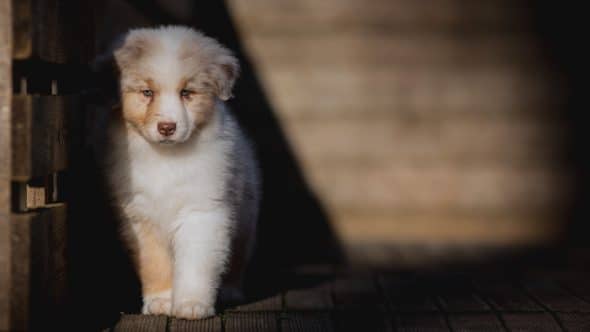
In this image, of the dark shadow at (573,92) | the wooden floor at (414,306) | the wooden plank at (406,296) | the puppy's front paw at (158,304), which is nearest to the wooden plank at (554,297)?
the wooden floor at (414,306)

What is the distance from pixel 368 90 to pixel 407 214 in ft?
2.93

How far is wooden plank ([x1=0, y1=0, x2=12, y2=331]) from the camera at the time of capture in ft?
7.46

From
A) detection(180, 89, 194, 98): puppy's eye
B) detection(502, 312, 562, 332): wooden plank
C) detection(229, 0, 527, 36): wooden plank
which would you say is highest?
detection(229, 0, 527, 36): wooden plank

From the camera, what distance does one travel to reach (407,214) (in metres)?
5.66

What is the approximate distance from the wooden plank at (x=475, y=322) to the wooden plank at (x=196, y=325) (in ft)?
2.70

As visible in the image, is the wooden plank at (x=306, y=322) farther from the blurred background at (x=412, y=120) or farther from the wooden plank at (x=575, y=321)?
the blurred background at (x=412, y=120)

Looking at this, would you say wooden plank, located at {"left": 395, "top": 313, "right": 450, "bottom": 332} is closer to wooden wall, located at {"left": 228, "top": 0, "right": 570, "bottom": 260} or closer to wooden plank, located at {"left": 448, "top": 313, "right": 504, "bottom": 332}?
wooden plank, located at {"left": 448, "top": 313, "right": 504, "bottom": 332}

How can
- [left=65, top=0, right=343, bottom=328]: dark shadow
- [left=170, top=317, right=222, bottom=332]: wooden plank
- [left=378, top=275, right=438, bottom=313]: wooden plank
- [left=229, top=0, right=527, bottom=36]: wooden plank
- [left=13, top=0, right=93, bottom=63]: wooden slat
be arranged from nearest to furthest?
[left=13, top=0, right=93, bottom=63]: wooden slat → [left=170, top=317, right=222, bottom=332]: wooden plank → [left=65, top=0, right=343, bottom=328]: dark shadow → [left=378, top=275, right=438, bottom=313]: wooden plank → [left=229, top=0, right=527, bottom=36]: wooden plank

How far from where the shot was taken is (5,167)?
2.29 meters

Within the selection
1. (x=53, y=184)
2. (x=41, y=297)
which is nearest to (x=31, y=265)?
(x=41, y=297)

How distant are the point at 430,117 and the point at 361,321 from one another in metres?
2.91

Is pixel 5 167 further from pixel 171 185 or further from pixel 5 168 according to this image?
pixel 171 185

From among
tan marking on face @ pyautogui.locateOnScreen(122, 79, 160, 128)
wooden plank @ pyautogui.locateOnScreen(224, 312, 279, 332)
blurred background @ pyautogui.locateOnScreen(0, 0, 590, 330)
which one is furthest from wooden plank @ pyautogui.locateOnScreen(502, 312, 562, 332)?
blurred background @ pyautogui.locateOnScreen(0, 0, 590, 330)

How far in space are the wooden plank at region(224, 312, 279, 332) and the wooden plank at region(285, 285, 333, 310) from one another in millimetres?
174
